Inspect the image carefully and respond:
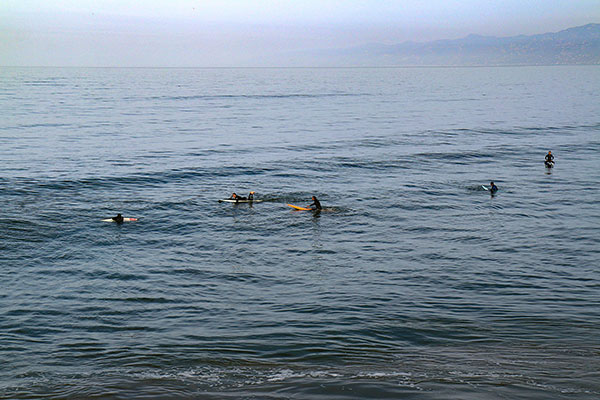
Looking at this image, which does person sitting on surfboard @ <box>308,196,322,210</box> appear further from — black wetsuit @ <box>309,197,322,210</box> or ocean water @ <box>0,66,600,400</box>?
ocean water @ <box>0,66,600,400</box>

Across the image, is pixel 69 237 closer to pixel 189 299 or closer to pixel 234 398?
pixel 189 299

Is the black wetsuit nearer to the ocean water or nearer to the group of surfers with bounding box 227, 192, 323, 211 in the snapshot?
the group of surfers with bounding box 227, 192, 323, 211

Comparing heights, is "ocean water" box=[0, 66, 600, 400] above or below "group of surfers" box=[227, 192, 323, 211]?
below

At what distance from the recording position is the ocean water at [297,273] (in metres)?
17.2

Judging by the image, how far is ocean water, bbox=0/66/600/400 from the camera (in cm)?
1723

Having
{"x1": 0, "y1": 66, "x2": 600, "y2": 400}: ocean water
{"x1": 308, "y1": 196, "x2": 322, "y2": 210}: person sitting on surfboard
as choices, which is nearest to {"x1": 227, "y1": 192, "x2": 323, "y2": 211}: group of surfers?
{"x1": 308, "y1": 196, "x2": 322, "y2": 210}: person sitting on surfboard

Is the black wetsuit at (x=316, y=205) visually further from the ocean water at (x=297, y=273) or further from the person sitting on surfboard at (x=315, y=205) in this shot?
the ocean water at (x=297, y=273)

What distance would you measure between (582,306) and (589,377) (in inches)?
296

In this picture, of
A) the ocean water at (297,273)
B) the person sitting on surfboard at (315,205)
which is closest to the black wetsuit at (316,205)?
the person sitting on surfboard at (315,205)

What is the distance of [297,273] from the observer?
92.9ft

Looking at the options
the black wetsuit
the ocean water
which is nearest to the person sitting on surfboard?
the black wetsuit

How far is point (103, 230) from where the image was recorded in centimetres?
3531

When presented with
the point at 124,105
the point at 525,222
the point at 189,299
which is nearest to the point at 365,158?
the point at 525,222

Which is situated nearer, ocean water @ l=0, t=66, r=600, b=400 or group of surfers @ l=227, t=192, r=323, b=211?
ocean water @ l=0, t=66, r=600, b=400
